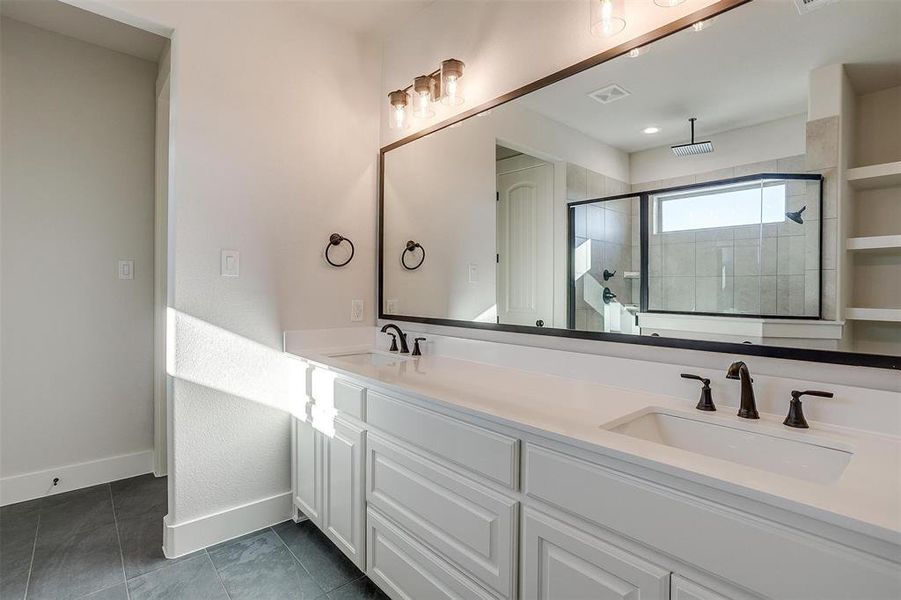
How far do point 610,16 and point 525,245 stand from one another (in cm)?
80

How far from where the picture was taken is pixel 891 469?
83 centimetres

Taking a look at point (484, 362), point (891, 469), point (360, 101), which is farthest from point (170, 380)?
point (891, 469)

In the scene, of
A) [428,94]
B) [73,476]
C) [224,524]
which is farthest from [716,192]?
[73,476]

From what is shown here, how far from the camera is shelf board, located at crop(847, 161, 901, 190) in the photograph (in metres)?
0.99

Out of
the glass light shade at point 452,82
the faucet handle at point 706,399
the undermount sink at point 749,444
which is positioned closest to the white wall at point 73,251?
the glass light shade at point 452,82

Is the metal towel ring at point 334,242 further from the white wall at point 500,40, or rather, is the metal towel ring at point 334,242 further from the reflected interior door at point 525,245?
the reflected interior door at point 525,245

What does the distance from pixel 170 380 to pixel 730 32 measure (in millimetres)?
2363

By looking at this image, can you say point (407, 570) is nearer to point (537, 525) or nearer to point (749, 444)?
point (537, 525)

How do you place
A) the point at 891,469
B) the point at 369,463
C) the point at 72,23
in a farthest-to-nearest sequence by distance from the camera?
the point at 72,23 < the point at 369,463 < the point at 891,469

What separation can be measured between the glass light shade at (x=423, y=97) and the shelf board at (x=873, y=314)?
1793 mm

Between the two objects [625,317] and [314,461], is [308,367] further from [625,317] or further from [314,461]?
[625,317]

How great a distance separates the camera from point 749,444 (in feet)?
3.47

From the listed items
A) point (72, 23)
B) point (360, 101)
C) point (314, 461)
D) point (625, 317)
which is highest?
point (72, 23)

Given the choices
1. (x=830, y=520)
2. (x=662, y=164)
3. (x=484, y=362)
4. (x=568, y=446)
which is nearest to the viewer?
(x=830, y=520)
